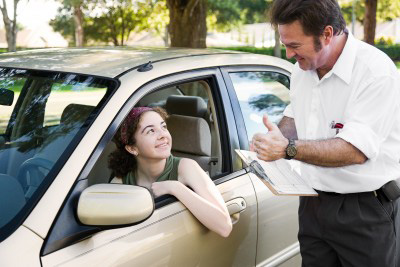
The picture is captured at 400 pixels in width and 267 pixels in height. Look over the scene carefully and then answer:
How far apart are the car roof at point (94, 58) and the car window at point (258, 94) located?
20 centimetres

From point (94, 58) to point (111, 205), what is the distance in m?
0.95

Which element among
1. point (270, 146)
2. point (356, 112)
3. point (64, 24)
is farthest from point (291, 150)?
point (64, 24)

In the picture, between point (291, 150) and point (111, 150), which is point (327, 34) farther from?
point (111, 150)

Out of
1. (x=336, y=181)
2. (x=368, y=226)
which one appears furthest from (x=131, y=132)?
(x=368, y=226)

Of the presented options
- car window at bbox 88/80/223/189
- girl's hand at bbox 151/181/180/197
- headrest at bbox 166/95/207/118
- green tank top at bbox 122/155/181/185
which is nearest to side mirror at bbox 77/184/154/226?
girl's hand at bbox 151/181/180/197

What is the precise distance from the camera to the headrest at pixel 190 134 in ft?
9.78

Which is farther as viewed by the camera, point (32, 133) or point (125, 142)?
point (125, 142)

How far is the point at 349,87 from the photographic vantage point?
87.0 inches

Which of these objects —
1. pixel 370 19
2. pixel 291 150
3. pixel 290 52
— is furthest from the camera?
pixel 370 19

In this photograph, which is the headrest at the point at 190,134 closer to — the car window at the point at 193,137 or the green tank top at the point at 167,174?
the car window at the point at 193,137

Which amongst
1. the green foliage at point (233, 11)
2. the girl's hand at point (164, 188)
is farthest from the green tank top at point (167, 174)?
the green foliage at point (233, 11)

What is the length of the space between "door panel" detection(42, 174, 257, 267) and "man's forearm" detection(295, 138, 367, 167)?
1.93ft

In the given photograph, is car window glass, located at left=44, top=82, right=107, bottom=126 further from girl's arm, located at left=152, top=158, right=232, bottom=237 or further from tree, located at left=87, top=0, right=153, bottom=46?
tree, located at left=87, top=0, right=153, bottom=46

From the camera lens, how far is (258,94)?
3191mm
